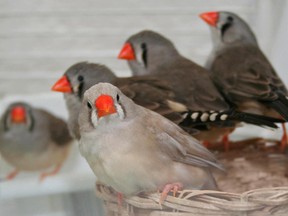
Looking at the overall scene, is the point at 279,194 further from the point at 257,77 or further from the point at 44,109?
the point at 44,109

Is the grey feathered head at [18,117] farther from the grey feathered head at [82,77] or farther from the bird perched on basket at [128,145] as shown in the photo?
the bird perched on basket at [128,145]

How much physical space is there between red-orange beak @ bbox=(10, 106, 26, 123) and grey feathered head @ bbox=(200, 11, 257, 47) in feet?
2.81

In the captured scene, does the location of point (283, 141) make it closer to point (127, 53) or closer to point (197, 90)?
point (197, 90)

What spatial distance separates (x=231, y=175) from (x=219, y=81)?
30cm

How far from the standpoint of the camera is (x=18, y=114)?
8.10 ft

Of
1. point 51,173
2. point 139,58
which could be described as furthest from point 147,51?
point 51,173

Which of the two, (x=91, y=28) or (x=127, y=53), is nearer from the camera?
(x=127, y=53)

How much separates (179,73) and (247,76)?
7.4 inches

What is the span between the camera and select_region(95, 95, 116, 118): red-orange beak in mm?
1276

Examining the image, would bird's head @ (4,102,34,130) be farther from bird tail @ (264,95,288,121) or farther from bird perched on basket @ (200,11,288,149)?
bird tail @ (264,95,288,121)

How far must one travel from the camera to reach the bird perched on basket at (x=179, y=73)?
169cm

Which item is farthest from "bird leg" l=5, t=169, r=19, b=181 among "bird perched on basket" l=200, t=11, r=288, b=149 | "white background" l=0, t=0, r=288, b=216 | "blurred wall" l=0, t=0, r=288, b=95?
"bird perched on basket" l=200, t=11, r=288, b=149

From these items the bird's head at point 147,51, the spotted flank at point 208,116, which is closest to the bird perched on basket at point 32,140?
the bird's head at point 147,51

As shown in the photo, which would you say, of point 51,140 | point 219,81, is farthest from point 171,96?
point 51,140
